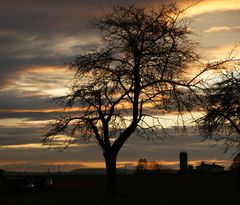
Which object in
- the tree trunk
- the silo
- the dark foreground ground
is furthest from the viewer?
the silo

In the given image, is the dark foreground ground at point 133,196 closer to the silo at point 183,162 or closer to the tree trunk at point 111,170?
the tree trunk at point 111,170

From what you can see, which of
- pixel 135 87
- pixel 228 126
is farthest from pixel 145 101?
pixel 228 126

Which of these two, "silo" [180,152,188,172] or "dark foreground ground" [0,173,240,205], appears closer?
"dark foreground ground" [0,173,240,205]

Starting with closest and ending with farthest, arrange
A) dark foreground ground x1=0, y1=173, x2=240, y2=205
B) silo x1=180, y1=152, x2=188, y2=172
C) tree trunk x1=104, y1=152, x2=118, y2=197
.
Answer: dark foreground ground x1=0, y1=173, x2=240, y2=205, tree trunk x1=104, y1=152, x2=118, y2=197, silo x1=180, y1=152, x2=188, y2=172

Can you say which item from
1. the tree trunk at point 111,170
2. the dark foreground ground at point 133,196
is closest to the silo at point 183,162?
the dark foreground ground at point 133,196

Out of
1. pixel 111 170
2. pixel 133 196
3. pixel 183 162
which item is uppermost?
pixel 183 162

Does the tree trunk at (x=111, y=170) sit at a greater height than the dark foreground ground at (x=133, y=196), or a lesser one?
greater

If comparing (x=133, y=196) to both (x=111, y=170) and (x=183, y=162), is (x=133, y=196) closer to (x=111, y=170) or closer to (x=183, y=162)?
(x=111, y=170)

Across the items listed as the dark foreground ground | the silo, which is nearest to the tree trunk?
the dark foreground ground

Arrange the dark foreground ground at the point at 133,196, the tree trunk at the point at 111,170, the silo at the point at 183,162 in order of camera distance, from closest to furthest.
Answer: the dark foreground ground at the point at 133,196 < the tree trunk at the point at 111,170 < the silo at the point at 183,162

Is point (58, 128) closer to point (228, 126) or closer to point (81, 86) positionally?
point (81, 86)

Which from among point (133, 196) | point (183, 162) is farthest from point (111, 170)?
point (183, 162)

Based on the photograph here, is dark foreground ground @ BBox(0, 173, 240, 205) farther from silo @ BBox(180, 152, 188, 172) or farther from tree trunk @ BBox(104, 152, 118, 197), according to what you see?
silo @ BBox(180, 152, 188, 172)

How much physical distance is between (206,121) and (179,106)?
7583 millimetres
